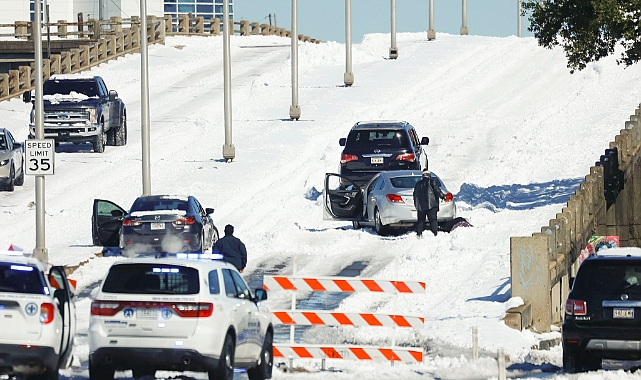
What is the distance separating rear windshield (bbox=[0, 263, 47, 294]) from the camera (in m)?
13.6

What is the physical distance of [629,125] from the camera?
3738cm

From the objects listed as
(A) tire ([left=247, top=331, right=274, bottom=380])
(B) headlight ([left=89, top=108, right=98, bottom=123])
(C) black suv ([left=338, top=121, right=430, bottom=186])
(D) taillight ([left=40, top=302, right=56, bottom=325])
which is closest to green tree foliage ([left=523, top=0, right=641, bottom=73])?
(C) black suv ([left=338, top=121, right=430, bottom=186])

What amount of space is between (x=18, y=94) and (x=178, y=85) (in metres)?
7.15

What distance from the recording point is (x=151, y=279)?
45.6 ft

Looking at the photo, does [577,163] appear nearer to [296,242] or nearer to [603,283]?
[296,242]

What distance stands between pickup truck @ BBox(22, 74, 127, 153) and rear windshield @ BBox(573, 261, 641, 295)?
2568 centimetres

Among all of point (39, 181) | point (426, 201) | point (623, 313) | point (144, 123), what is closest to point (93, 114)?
point (144, 123)

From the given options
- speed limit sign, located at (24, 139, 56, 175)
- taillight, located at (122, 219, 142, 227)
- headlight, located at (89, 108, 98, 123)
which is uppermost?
headlight, located at (89, 108, 98, 123)

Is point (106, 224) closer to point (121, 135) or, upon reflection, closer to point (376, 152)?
point (376, 152)

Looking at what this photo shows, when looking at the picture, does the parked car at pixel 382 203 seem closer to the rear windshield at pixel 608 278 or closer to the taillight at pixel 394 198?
the taillight at pixel 394 198

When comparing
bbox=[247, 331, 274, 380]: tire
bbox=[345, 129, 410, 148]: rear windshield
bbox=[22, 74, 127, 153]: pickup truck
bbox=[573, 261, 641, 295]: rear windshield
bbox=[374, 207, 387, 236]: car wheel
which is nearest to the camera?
bbox=[573, 261, 641, 295]: rear windshield

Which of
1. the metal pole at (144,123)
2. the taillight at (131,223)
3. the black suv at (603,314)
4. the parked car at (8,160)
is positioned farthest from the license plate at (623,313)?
the parked car at (8,160)

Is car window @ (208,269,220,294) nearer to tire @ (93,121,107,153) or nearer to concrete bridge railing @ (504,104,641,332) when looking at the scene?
concrete bridge railing @ (504,104,641,332)

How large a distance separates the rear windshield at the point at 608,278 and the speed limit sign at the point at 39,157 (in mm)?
13498
